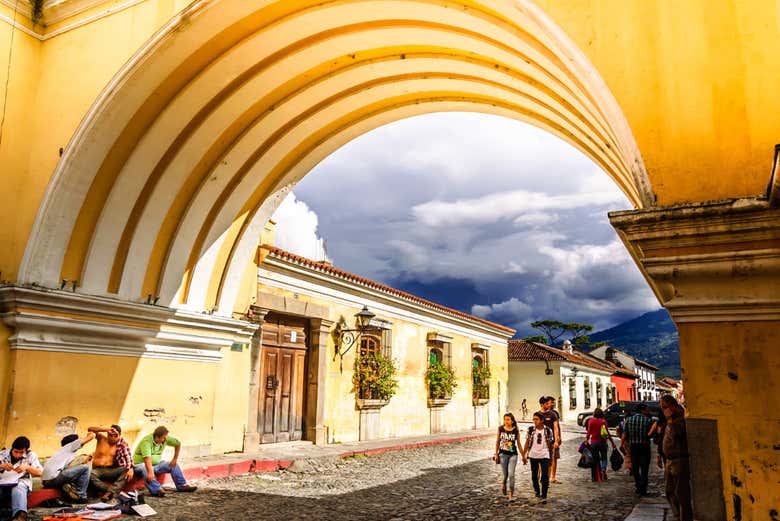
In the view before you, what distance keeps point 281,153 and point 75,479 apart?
185 inches

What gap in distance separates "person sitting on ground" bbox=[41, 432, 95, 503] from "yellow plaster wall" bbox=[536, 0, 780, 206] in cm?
651

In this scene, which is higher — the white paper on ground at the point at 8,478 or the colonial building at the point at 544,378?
the colonial building at the point at 544,378

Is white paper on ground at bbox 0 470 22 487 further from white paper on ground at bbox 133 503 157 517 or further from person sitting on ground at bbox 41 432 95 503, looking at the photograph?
white paper on ground at bbox 133 503 157 517

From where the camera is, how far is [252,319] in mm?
10594

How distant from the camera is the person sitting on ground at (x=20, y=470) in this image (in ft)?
18.5

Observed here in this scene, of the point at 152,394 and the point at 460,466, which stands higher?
the point at 152,394

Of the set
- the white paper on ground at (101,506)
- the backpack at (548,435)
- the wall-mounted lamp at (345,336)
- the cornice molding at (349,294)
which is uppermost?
the cornice molding at (349,294)

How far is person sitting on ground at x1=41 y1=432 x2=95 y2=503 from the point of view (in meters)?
6.45

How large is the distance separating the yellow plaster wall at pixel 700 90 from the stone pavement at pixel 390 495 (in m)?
4.29

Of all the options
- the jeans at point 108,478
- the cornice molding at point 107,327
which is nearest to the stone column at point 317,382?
the cornice molding at point 107,327

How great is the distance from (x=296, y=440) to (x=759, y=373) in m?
11.0

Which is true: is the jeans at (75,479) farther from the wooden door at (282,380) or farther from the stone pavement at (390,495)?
the wooden door at (282,380)

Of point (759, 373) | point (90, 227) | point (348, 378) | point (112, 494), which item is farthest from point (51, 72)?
point (348, 378)

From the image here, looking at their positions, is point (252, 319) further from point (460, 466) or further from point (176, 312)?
point (460, 466)
